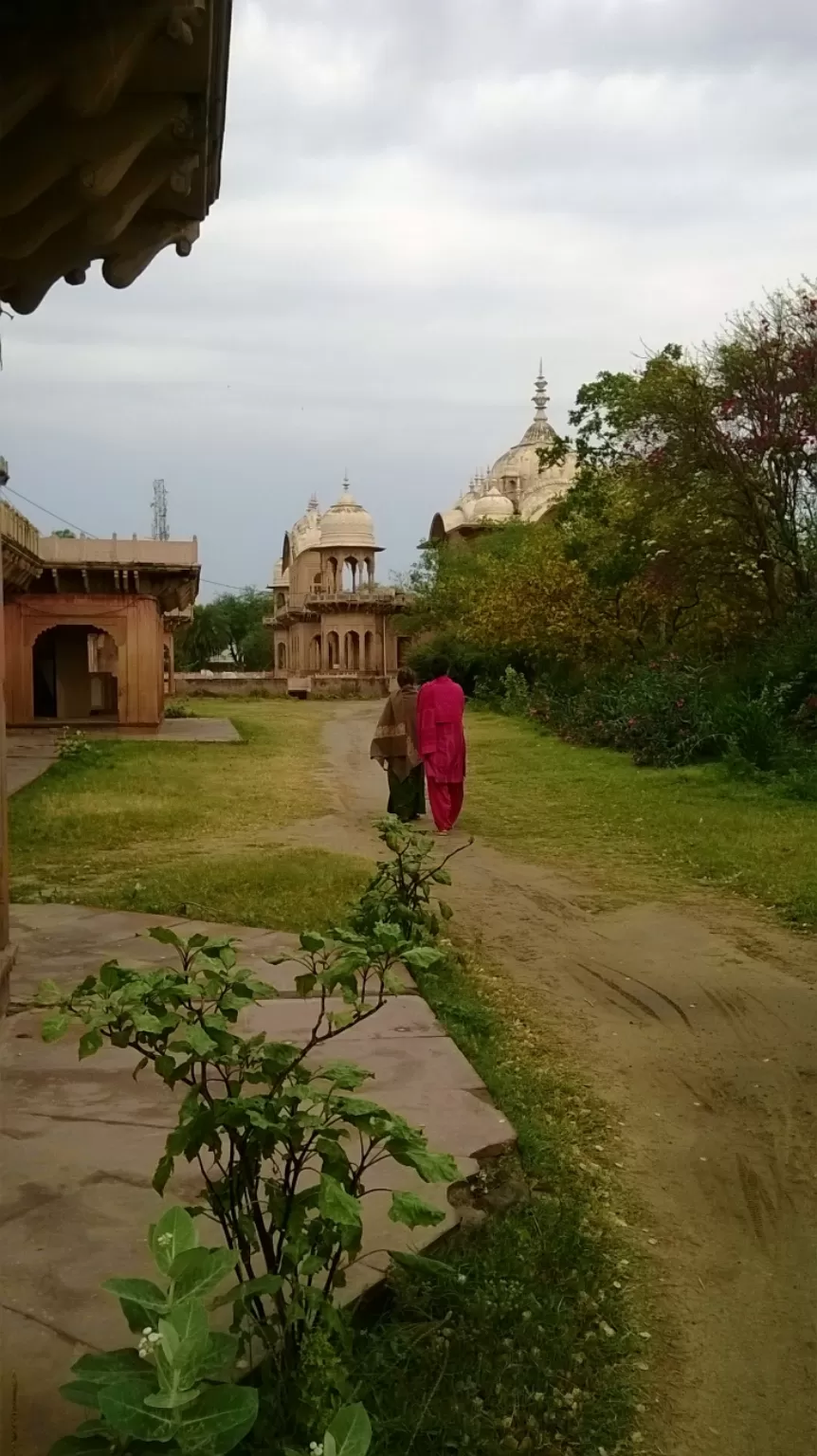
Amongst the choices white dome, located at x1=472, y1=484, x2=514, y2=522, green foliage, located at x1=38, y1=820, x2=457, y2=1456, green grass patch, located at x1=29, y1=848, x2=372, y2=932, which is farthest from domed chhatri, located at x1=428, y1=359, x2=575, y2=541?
green foliage, located at x1=38, y1=820, x2=457, y2=1456

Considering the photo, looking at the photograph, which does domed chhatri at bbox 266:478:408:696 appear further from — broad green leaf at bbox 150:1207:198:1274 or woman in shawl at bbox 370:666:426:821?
broad green leaf at bbox 150:1207:198:1274

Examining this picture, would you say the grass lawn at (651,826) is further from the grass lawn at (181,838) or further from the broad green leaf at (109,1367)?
the broad green leaf at (109,1367)

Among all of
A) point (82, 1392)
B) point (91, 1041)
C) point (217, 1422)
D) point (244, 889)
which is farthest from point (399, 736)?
point (217, 1422)

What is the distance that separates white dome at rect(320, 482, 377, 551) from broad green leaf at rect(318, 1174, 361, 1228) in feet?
137

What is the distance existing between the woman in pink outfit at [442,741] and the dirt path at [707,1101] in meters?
1.48

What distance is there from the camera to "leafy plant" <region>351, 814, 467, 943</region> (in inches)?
198

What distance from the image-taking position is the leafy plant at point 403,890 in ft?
16.5

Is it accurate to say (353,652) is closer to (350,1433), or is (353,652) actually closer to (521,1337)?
(521,1337)

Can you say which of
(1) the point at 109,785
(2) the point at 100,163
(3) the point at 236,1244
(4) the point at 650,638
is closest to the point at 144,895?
(3) the point at 236,1244

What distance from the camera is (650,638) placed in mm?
19875

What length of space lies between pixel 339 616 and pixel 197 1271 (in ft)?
130

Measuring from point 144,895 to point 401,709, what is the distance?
343 cm

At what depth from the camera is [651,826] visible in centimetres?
944

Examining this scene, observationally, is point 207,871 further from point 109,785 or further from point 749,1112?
point 109,785
